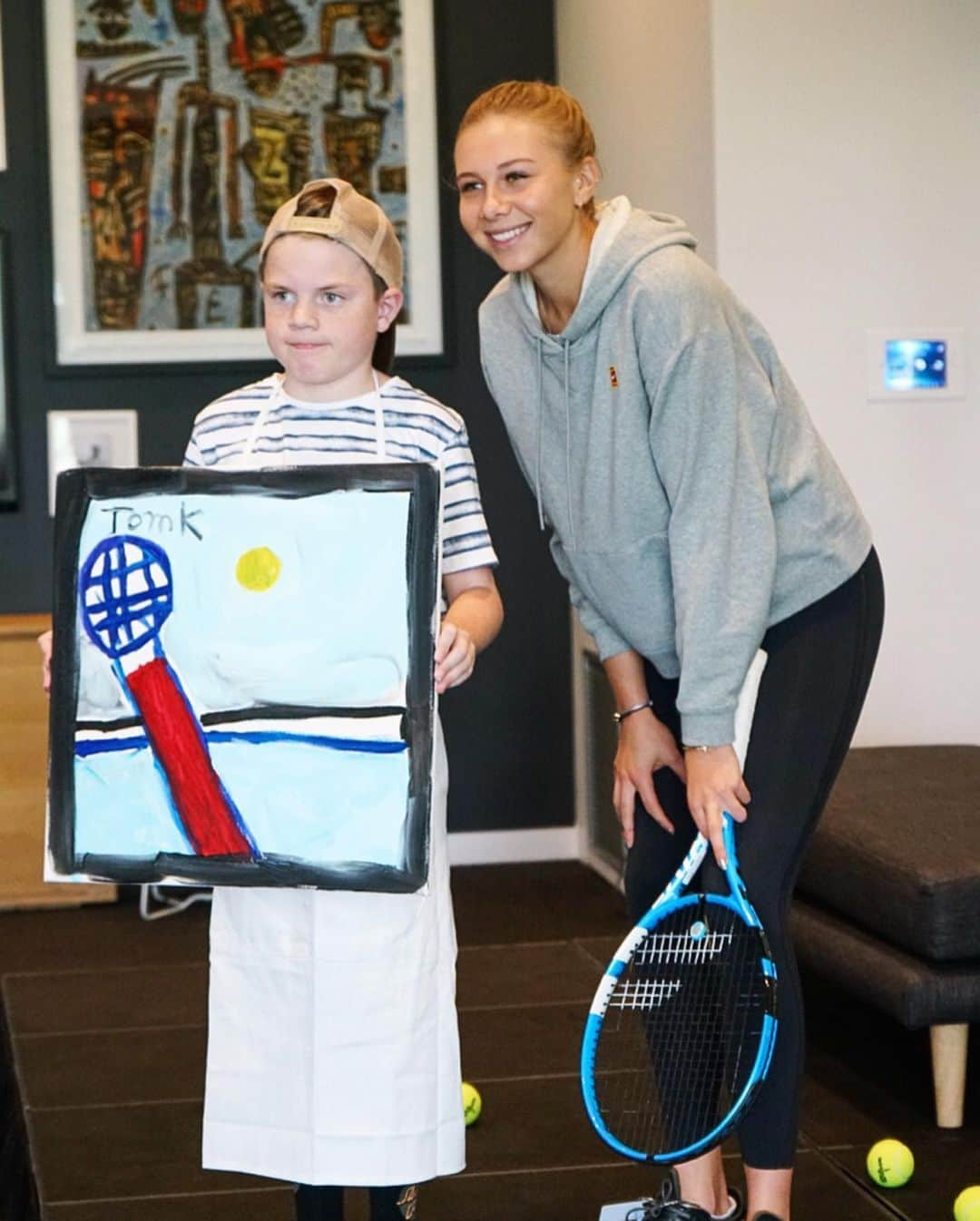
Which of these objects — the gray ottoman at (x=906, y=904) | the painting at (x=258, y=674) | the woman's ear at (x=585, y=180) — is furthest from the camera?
the gray ottoman at (x=906, y=904)

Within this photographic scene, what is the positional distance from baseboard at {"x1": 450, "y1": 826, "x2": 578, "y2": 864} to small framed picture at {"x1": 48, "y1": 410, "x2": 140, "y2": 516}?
5.12 ft

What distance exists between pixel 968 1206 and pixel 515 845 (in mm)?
3208

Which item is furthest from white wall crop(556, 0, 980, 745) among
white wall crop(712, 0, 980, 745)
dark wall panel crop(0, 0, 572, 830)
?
dark wall panel crop(0, 0, 572, 830)

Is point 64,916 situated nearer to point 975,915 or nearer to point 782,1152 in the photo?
point 975,915

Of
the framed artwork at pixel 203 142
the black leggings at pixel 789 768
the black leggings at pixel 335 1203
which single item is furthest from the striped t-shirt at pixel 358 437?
the framed artwork at pixel 203 142

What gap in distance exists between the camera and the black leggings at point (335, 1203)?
2182 mm

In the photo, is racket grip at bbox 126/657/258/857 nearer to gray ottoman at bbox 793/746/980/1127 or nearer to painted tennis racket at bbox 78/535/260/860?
painted tennis racket at bbox 78/535/260/860

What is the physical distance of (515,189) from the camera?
85.7 inches

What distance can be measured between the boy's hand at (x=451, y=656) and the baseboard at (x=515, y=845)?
12.1 feet

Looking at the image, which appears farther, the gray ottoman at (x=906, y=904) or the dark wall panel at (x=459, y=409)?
the dark wall panel at (x=459, y=409)

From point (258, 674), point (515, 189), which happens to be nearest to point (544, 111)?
point (515, 189)

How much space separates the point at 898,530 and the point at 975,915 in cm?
143

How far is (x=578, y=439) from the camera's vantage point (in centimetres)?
231

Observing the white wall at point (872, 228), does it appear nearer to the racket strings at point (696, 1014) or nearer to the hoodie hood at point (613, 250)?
the hoodie hood at point (613, 250)
